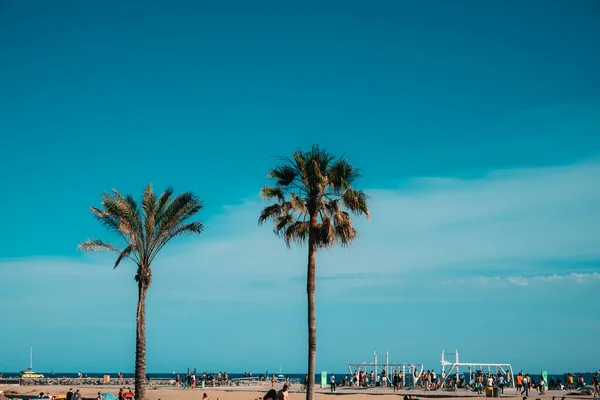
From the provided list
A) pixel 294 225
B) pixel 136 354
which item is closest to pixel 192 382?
pixel 136 354

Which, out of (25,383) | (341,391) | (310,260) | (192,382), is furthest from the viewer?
(25,383)

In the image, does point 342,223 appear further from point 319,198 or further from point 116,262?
point 116,262

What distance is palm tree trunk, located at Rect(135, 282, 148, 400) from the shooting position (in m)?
33.1

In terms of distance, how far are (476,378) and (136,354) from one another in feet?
97.9

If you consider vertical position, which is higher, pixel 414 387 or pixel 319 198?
pixel 319 198

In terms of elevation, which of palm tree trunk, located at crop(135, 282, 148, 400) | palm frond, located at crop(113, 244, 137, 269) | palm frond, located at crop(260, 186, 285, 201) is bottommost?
palm tree trunk, located at crop(135, 282, 148, 400)

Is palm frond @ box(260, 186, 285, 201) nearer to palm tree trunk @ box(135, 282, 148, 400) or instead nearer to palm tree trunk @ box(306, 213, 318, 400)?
palm tree trunk @ box(306, 213, 318, 400)

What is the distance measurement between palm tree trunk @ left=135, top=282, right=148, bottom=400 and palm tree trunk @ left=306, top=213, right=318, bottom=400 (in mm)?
8113

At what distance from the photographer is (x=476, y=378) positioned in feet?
177

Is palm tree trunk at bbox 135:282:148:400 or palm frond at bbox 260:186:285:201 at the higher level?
palm frond at bbox 260:186:285:201

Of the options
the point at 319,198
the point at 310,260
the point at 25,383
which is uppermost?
the point at 319,198

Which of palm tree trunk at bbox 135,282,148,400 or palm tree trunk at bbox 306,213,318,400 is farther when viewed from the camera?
palm tree trunk at bbox 135,282,148,400

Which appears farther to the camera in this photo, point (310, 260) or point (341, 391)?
point (341, 391)

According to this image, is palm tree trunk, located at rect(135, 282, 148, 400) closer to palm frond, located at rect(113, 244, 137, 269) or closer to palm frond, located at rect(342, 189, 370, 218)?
palm frond, located at rect(113, 244, 137, 269)
